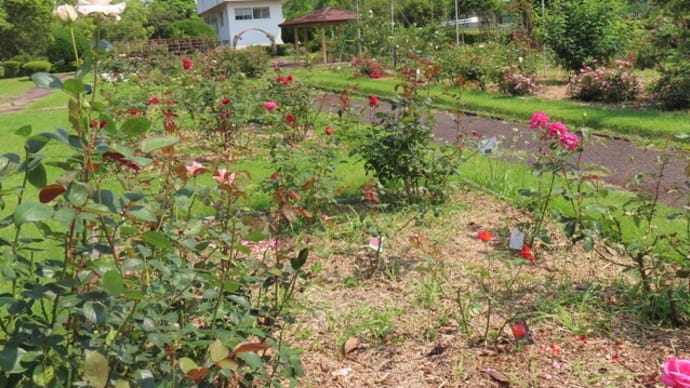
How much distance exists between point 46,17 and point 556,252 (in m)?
34.0

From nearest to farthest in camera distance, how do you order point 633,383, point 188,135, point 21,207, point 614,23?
1. point 21,207
2. point 633,383
3. point 188,135
4. point 614,23

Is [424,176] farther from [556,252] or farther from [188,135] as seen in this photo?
[188,135]

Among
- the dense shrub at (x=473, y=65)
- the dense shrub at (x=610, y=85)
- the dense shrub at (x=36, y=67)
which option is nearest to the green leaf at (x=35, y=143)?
the dense shrub at (x=610, y=85)

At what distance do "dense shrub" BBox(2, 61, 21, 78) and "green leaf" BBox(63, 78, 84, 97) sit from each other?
29.8 m

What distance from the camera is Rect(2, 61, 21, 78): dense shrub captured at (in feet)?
89.9

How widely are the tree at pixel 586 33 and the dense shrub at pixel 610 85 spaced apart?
1.23 metres

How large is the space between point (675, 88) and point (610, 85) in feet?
3.36

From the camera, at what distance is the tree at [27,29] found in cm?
3123

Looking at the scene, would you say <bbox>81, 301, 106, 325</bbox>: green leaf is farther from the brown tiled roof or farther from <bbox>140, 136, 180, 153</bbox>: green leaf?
the brown tiled roof

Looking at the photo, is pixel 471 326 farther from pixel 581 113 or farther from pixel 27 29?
pixel 27 29

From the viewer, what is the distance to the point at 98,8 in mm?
1401

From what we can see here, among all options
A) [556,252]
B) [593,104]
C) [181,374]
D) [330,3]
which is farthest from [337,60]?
[181,374]

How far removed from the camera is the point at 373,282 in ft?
10.1

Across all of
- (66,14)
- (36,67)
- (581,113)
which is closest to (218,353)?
(66,14)
